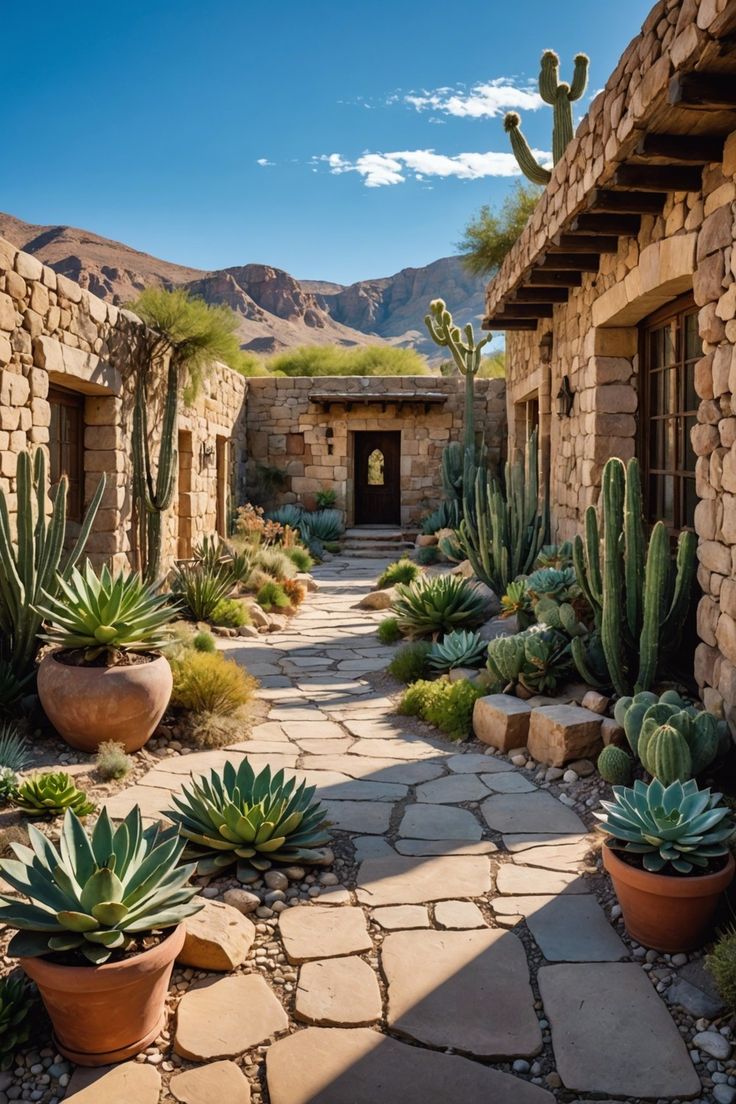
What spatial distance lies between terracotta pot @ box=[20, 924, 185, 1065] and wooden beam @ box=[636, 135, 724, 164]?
3605 millimetres

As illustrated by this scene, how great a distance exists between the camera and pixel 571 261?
586cm

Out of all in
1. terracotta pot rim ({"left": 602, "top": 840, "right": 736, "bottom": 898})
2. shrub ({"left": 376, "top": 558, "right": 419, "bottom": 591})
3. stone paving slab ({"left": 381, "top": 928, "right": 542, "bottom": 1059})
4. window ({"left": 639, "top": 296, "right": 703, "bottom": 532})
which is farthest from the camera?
shrub ({"left": 376, "top": 558, "right": 419, "bottom": 591})

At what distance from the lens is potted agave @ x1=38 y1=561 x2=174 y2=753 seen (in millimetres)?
4191

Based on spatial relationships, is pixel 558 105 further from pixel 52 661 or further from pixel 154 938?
pixel 154 938

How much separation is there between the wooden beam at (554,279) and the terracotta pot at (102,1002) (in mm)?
5477

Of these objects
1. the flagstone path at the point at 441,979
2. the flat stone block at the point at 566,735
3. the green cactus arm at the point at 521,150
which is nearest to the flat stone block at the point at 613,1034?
the flagstone path at the point at 441,979

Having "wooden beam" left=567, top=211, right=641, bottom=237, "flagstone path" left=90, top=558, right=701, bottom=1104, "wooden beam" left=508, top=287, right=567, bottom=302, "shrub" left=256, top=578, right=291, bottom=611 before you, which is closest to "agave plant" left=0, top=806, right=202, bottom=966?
"flagstone path" left=90, top=558, right=701, bottom=1104

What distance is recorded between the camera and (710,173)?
3.85m

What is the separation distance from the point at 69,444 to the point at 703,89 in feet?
17.8

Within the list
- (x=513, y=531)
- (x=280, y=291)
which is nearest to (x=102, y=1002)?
(x=513, y=531)

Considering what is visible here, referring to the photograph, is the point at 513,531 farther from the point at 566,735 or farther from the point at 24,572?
the point at 24,572

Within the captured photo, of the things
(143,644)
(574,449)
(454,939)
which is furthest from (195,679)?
(574,449)

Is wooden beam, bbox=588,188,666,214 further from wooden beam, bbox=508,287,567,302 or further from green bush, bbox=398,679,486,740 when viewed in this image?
Result: green bush, bbox=398,679,486,740

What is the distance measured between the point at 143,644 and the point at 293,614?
433cm
